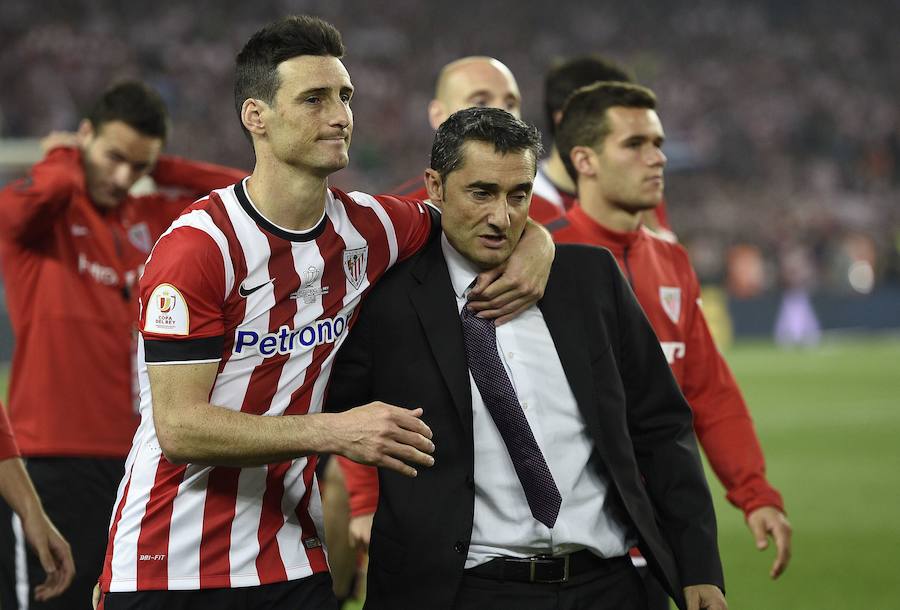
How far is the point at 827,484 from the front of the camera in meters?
9.58

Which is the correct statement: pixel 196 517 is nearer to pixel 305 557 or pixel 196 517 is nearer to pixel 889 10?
pixel 305 557

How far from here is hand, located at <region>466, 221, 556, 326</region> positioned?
2947 millimetres

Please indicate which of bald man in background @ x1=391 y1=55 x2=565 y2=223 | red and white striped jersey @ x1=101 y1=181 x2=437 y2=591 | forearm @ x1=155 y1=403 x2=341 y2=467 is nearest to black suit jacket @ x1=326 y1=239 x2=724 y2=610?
red and white striped jersey @ x1=101 y1=181 x2=437 y2=591

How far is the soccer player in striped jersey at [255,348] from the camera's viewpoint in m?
2.52

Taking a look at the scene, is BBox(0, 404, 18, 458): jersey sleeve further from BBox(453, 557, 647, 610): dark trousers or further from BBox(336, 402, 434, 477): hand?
BBox(453, 557, 647, 610): dark trousers

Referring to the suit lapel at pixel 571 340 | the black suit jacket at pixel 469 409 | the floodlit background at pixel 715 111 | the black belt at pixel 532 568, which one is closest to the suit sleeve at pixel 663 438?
the black suit jacket at pixel 469 409

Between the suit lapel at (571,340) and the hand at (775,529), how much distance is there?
1012 millimetres

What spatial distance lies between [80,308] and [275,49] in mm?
2105

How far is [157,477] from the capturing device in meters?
2.72

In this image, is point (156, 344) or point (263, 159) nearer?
point (156, 344)

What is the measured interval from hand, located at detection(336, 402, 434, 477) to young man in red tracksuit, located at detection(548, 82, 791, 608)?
1.48 m

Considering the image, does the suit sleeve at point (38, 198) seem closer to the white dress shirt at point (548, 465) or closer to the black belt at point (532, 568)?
the white dress shirt at point (548, 465)

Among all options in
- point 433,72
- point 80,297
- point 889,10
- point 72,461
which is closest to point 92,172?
point 80,297

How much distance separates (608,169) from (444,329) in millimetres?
1311
